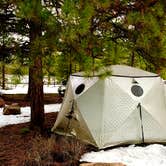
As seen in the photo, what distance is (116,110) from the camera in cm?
835

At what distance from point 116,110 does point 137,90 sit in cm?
75

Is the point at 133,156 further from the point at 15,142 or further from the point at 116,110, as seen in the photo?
the point at 15,142

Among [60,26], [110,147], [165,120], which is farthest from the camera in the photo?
[165,120]

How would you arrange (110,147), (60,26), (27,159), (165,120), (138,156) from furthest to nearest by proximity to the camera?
1. (165,120)
2. (110,147)
3. (138,156)
4. (27,159)
5. (60,26)

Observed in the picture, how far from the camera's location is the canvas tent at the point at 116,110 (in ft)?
26.9

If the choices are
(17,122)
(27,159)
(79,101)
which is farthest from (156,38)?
(17,122)

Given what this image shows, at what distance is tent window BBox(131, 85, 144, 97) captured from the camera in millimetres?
8619

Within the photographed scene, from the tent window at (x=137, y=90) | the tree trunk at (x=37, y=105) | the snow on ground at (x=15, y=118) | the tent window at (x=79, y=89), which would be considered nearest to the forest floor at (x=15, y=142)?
the tree trunk at (x=37, y=105)

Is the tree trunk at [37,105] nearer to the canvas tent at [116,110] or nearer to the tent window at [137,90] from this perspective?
the canvas tent at [116,110]

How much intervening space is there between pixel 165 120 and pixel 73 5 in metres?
4.22

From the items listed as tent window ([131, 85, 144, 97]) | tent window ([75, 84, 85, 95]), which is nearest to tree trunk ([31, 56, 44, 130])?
tent window ([75, 84, 85, 95])

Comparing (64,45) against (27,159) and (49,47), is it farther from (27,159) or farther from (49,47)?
(27,159)

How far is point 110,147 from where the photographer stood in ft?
26.5

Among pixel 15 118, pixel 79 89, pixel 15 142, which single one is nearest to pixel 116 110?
pixel 79 89
